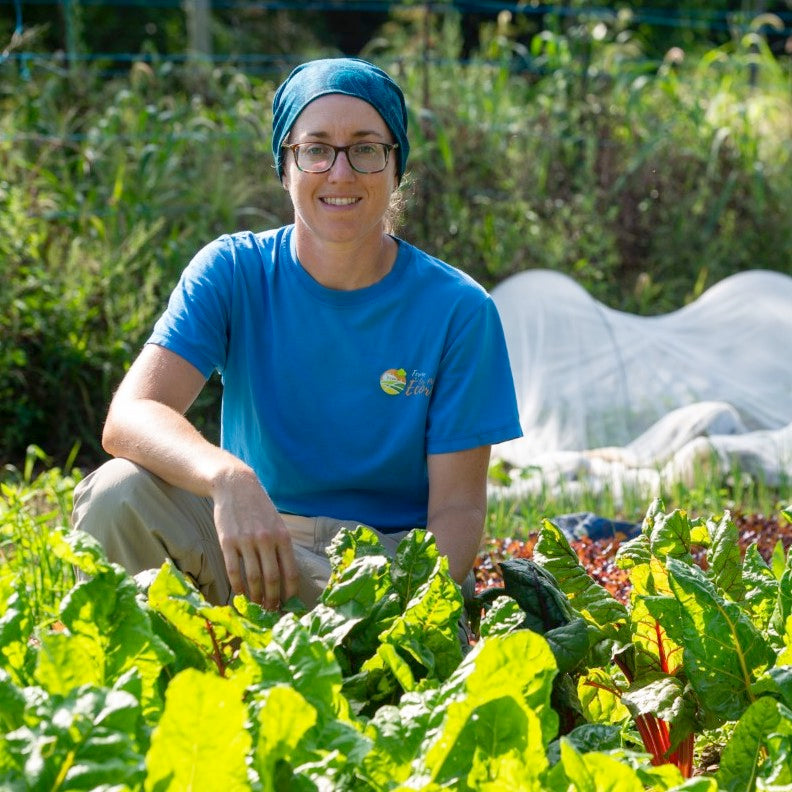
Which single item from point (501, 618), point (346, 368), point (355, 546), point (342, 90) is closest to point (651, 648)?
point (501, 618)

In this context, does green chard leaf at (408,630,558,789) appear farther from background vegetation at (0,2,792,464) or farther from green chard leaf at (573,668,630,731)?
background vegetation at (0,2,792,464)

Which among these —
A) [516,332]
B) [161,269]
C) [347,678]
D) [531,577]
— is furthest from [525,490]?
[347,678]

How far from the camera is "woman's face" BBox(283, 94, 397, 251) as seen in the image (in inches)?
96.8

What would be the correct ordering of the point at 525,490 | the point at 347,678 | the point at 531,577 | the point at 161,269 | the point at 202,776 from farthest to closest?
1. the point at 161,269
2. the point at 525,490
3. the point at 531,577
4. the point at 347,678
5. the point at 202,776

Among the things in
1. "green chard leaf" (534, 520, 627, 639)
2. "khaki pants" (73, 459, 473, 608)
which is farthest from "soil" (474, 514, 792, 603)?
"green chard leaf" (534, 520, 627, 639)

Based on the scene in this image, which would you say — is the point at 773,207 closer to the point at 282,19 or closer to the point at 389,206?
the point at 389,206

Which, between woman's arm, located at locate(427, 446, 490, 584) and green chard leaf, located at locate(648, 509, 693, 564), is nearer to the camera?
green chard leaf, located at locate(648, 509, 693, 564)

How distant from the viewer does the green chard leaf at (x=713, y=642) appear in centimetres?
172

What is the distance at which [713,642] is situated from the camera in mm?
1740

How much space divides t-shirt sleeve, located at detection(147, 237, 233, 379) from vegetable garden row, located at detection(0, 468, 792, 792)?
707mm

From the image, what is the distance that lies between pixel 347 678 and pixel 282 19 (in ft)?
42.8

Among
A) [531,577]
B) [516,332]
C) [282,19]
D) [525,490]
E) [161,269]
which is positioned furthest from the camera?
[282,19]

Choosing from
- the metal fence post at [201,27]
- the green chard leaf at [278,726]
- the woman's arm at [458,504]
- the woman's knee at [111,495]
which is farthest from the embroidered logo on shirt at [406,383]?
the metal fence post at [201,27]

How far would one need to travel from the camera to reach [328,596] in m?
1.74
